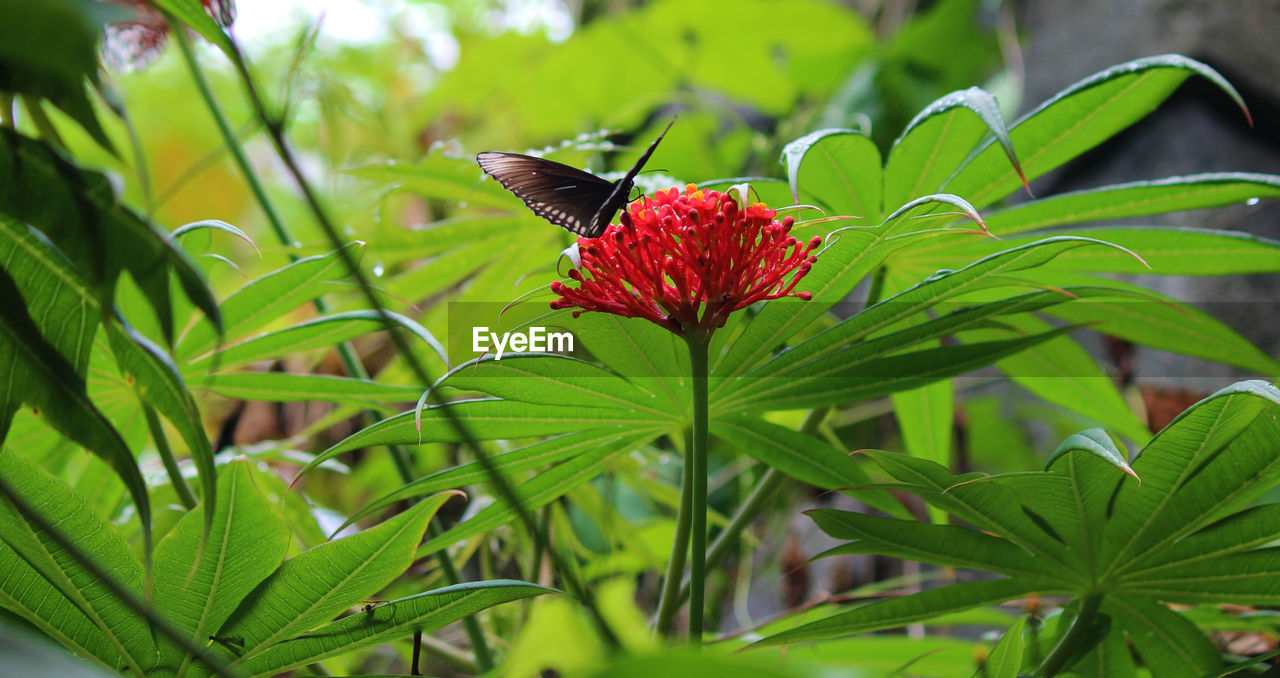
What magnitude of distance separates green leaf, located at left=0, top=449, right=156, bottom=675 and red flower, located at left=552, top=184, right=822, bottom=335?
0.33m

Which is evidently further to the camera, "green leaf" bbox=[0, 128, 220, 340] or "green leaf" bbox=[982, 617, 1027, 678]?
"green leaf" bbox=[982, 617, 1027, 678]

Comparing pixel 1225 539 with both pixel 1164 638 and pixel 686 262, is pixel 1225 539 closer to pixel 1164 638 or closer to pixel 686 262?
pixel 1164 638

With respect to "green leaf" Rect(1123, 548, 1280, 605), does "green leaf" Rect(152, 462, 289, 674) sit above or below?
above

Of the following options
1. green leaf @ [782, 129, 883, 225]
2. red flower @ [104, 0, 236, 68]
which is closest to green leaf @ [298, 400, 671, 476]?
green leaf @ [782, 129, 883, 225]

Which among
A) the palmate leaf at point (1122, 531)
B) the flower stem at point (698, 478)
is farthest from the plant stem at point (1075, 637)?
the flower stem at point (698, 478)

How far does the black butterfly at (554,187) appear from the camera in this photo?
1.95ft

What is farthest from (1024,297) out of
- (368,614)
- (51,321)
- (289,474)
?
(289,474)

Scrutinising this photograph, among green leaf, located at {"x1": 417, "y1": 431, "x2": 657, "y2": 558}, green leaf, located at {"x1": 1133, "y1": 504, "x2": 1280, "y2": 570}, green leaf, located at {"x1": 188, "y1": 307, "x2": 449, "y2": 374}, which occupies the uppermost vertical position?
green leaf, located at {"x1": 188, "y1": 307, "x2": 449, "y2": 374}

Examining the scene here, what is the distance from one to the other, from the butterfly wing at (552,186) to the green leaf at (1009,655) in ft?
1.36

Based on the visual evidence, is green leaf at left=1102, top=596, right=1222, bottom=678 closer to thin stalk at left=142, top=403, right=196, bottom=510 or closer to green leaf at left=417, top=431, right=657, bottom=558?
green leaf at left=417, top=431, right=657, bottom=558

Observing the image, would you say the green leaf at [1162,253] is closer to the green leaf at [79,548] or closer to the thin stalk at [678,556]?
the thin stalk at [678,556]

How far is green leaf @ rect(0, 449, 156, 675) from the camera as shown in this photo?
0.51 meters

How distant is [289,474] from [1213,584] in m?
1.81

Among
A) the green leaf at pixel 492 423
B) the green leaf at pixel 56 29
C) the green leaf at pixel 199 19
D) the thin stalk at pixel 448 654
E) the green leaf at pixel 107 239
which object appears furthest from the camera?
the thin stalk at pixel 448 654
